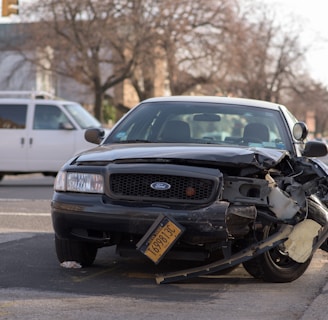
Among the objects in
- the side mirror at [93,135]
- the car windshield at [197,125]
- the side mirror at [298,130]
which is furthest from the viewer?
the side mirror at [93,135]

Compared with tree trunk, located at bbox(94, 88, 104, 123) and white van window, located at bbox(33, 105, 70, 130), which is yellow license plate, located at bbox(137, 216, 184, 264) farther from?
tree trunk, located at bbox(94, 88, 104, 123)

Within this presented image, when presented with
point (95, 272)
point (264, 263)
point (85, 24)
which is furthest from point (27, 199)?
point (85, 24)

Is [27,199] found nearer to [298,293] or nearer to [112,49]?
[298,293]

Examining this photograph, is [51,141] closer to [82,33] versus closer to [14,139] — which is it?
[14,139]

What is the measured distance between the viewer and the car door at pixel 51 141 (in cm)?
1830

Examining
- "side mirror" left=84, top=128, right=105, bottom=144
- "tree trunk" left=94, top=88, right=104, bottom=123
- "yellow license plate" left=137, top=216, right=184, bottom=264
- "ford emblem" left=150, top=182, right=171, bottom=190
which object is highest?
Answer: "ford emblem" left=150, top=182, right=171, bottom=190

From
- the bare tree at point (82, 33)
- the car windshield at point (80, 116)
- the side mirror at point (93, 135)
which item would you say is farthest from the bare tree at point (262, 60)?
the side mirror at point (93, 135)

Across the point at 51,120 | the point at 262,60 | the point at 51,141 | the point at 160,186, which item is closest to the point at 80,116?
the point at 51,120

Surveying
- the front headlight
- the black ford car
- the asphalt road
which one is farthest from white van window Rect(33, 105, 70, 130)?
the front headlight

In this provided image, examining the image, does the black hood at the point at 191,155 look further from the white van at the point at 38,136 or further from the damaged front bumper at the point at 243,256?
the white van at the point at 38,136

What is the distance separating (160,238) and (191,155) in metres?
0.71

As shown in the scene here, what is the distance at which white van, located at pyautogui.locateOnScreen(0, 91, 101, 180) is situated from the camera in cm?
1831

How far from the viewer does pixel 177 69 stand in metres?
44.9

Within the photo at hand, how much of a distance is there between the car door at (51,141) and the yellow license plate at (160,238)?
1219 cm
